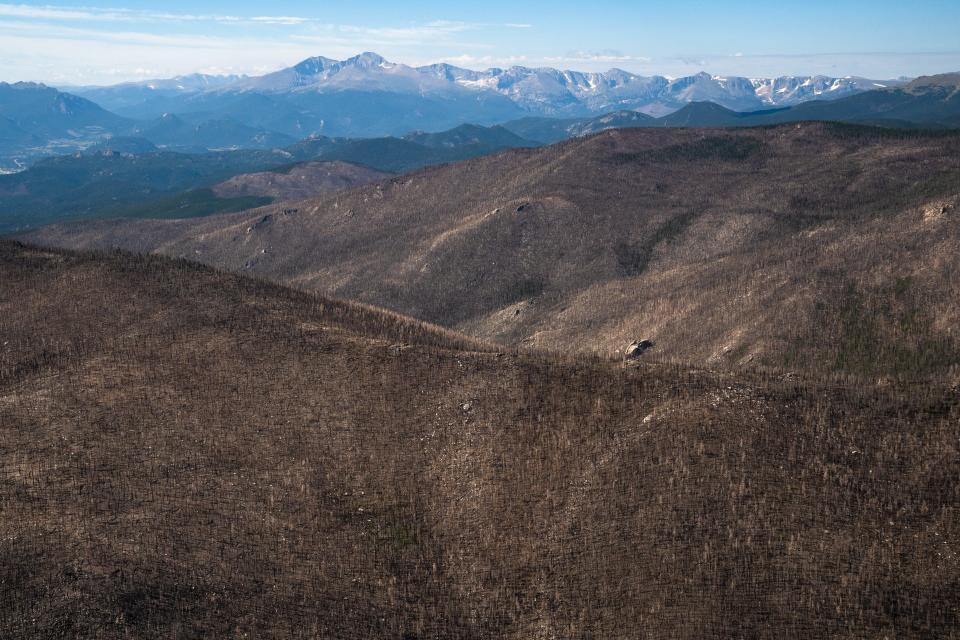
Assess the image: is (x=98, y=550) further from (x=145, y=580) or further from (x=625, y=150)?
(x=625, y=150)

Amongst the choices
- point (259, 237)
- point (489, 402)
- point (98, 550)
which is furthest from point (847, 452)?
point (259, 237)

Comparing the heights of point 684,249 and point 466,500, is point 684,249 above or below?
above

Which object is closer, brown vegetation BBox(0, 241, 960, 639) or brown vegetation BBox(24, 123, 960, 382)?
brown vegetation BBox(0, 241, 960, 639)

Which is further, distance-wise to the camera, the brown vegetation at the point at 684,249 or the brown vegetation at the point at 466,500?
the brown vegetation at the point at 684,249

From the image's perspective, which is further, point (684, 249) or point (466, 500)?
point (684, 249)
